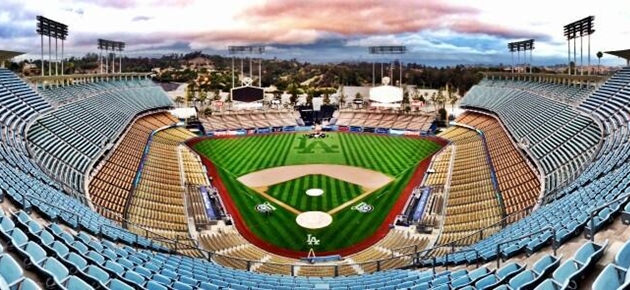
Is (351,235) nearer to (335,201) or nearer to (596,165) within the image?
(335,201)

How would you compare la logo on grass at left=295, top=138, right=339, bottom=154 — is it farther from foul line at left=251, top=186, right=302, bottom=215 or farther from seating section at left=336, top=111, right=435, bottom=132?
foul line at left=251, top=186, right=302, bottom=215

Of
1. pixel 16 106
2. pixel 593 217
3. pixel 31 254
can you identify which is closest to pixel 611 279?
pixel 593 217

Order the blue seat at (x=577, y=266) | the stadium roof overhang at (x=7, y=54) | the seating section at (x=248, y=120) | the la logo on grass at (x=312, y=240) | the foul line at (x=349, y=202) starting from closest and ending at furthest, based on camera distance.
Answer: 1. the blue seat at (x=577, y=266)
2. the la logo on grass at (x=312, y=240)
3. the foul line at (x=349, y=202)
4. the stadium roof overhang at (x=7, y=54)
5. the seating section at (x=248, y=120)

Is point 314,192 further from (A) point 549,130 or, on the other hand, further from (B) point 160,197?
(A) point 549,130

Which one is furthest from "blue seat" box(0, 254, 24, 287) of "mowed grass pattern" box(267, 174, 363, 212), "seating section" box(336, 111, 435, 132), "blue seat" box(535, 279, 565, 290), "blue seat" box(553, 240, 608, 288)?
"seating section" box(336, 111, 435, 132)

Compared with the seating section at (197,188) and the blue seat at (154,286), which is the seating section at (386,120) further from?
the blue seat at (154,286)

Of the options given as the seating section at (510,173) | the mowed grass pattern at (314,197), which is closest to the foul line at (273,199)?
the mowed grass pattern at (314,197)
